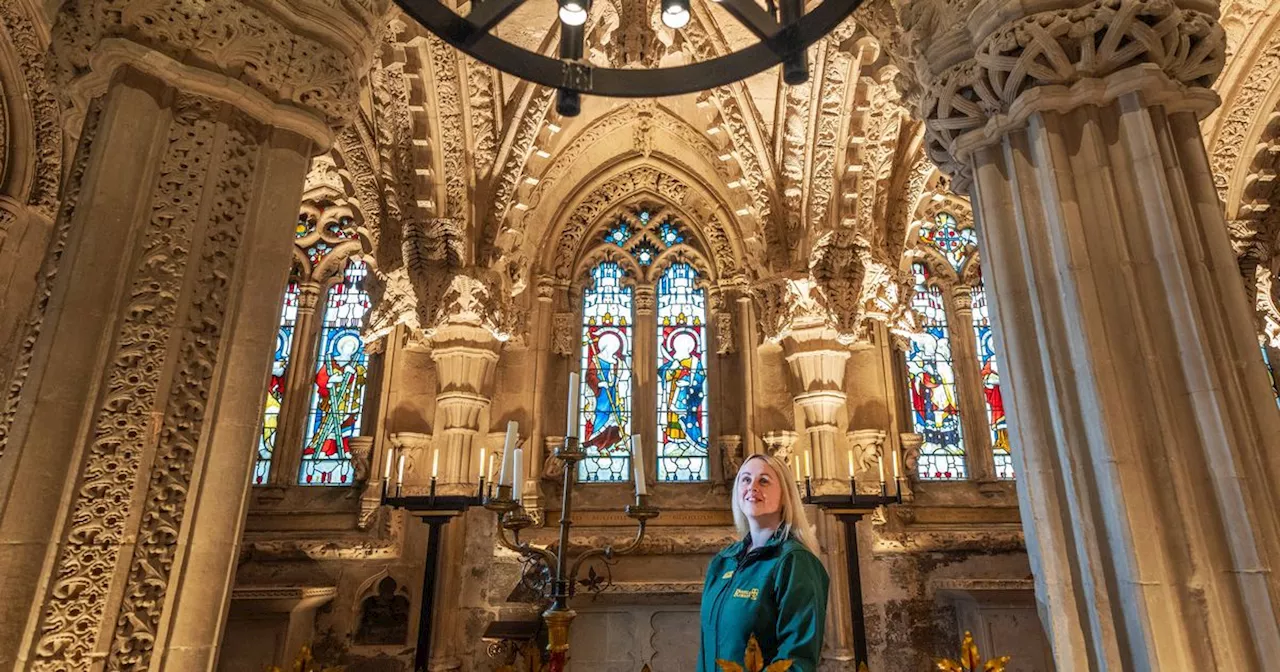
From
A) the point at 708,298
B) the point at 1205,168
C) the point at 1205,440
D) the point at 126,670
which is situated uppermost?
the point at 708,298

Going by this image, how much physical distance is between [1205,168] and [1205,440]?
1217 millimetres

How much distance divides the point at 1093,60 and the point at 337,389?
8.12m

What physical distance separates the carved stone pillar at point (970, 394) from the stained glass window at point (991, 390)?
101 mm

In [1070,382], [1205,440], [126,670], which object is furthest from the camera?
[1070,382]

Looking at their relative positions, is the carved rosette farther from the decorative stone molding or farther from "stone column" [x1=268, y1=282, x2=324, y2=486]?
"stone column" [x1=268, y1=282, x2=324, y2=486]

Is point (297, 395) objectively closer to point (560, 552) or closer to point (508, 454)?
point (508, 454)

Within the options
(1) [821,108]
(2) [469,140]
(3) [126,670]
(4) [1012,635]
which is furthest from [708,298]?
(3) [126,670]

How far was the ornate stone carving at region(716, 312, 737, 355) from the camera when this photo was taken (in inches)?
333

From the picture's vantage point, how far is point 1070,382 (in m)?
2.66

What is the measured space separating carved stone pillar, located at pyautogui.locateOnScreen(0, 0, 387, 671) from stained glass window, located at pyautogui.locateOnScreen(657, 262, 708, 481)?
575cm

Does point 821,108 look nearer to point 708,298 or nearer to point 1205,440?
point 708,298

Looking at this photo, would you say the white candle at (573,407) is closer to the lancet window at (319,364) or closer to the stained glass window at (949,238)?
the lancet window at (319,364)

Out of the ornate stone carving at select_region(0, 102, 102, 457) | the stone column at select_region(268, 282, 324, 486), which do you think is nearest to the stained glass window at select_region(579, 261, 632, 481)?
the stone column at select_region(268, 282, 324, 486)

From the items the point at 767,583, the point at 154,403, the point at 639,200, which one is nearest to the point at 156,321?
the point at 154,403
